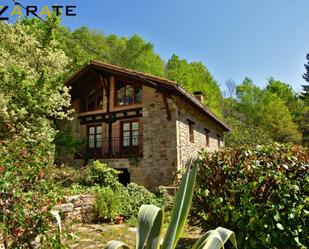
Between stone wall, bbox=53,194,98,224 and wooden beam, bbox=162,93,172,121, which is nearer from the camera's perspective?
stone wall, bbox=53,194,98,224

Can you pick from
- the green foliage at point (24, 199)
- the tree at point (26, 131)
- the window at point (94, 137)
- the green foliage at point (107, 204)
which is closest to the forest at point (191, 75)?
the tree at point (26, 131)

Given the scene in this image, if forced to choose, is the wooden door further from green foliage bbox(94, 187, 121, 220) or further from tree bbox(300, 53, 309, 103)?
tree bbox(300, 53, 309, 103)

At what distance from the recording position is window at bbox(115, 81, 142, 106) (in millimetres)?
14914

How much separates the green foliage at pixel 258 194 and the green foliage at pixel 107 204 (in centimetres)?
394

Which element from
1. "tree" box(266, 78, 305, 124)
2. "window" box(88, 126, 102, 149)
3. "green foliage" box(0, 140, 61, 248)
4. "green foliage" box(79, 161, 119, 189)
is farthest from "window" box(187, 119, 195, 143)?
"tree" box(266, 78, 305, 124)

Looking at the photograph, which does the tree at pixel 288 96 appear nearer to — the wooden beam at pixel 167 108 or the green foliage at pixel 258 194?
the wooden beam at pixel 167 108

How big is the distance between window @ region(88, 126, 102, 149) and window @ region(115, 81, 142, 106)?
1.83 metres

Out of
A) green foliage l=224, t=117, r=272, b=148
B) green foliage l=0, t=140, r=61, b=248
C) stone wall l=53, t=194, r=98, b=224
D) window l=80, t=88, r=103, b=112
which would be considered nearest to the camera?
green foliage l=0, t=140, r=61, b=248

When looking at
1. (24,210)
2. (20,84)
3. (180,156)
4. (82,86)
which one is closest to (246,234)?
(24,210)

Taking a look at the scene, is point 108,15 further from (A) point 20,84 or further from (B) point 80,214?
(A) point 20,84

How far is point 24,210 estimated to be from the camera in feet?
10.00

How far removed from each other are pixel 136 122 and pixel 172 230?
40.8 ft

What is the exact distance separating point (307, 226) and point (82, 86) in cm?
1446

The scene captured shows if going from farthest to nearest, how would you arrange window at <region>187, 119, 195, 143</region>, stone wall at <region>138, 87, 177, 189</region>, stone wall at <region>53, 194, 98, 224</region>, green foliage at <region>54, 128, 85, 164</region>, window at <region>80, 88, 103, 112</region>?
window at <region>80, 88, 103, 112</region>
green foliage at <region>54, 128, 85, 164</region>
window at <region>187, 119, 195, 143</region>
stone wall at <region>138, 87, 177, 189</region>
stone wall at <region>53, 194, 98, 224</region>
